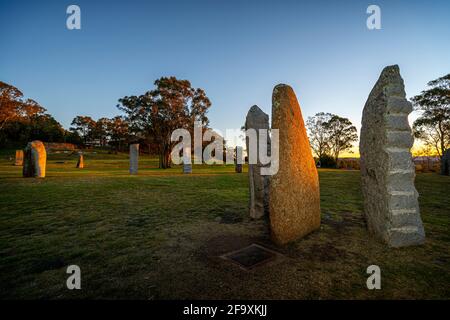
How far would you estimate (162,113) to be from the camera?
29891 mm

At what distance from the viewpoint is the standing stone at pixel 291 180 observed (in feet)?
11.9

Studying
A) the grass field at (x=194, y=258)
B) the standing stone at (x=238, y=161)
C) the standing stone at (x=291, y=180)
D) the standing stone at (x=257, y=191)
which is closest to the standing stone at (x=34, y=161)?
the grass field at (x=194, y=258)

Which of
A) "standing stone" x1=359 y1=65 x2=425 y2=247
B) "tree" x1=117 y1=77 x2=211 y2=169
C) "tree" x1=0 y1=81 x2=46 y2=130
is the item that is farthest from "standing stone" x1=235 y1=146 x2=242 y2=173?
"tree" x1=0 y1=81 x2=46 y2=130

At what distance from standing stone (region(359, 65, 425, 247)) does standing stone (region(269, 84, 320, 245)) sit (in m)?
1.09

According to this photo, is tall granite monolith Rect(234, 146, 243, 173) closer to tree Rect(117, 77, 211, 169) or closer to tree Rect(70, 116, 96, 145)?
tree Rect(117, 77, 211, 169)

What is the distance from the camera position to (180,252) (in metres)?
3.37

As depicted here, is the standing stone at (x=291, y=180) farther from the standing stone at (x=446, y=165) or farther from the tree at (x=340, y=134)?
the tree at (x=340, y=134)

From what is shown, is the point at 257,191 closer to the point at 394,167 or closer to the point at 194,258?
the point at 194,258

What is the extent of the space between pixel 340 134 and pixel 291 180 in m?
48.1

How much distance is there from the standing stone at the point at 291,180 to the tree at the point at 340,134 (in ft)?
152

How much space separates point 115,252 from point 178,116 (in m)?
28.2

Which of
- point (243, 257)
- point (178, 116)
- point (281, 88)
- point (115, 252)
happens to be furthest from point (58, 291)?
point (178, 116)

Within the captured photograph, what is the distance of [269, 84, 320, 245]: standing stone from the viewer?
3629 mm

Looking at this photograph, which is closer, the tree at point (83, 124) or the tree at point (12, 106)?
the tree at point (12, 106)
